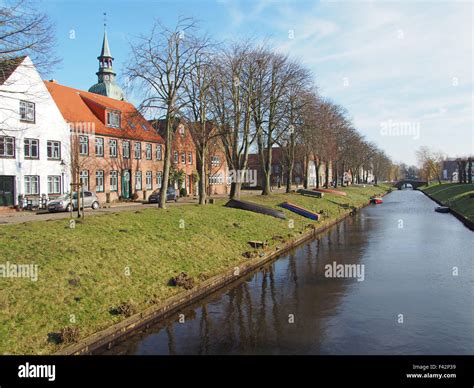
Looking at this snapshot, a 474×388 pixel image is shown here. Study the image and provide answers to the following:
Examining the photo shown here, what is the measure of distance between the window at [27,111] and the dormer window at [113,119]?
34.4ft

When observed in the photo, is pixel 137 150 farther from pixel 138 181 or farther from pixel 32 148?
pixel 32 148

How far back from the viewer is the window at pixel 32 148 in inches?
1310

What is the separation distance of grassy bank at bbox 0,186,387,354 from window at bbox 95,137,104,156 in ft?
61.2

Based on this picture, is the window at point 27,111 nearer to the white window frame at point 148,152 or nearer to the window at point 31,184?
the window at point 31,184

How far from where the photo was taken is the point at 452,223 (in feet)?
128

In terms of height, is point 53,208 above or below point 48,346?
above

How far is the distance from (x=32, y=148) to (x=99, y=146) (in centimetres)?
777

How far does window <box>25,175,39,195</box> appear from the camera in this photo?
109ft

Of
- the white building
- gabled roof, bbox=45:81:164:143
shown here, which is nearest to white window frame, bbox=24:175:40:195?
the white building

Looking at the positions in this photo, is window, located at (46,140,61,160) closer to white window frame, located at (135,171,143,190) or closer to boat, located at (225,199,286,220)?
white window frame, located at (135,171,143,190)

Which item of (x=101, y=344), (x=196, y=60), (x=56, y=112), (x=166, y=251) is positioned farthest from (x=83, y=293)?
(x=56, y=112)
